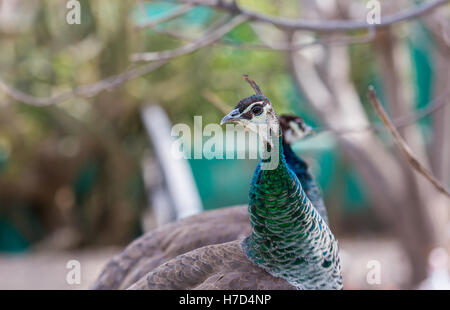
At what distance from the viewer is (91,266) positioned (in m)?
4.70

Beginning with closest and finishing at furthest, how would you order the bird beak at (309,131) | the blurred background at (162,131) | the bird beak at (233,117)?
the bird beak at (233,117), the bird beak at (309,131), the blurred background at (162,131)

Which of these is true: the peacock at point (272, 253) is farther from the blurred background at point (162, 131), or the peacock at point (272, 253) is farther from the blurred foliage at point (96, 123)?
the blurred foliage at point (96, 123)

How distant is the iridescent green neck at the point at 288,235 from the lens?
1.19 meters

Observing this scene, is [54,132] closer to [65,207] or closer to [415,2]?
[65,207]

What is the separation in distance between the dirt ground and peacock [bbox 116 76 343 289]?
8.95 ft

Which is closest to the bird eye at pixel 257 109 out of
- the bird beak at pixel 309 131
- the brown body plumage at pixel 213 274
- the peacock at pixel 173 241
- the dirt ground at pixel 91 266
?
the brown body plumage at pixel 213 274

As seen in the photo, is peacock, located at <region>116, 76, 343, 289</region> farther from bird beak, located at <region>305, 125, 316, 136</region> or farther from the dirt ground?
the dirt ground

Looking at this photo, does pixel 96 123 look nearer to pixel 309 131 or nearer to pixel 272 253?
pixel 309 131

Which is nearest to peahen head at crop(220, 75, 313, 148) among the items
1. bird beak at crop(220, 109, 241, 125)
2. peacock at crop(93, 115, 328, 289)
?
bird beak at crop(220, 109, 241, 125)

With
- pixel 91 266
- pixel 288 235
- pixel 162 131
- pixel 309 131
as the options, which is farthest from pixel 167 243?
pixel 91 266

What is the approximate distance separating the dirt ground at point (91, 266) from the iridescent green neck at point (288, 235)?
272 cm

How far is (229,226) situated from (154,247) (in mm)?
223

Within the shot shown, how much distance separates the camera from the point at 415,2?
14.4ft
